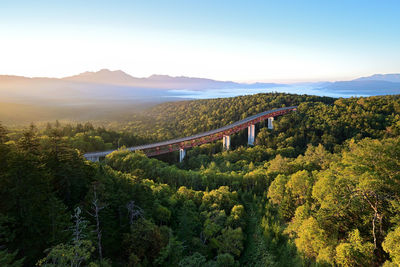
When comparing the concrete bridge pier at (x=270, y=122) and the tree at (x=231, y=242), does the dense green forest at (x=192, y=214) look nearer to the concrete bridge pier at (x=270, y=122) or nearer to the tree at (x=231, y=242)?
the tree at (x=231, y=242)

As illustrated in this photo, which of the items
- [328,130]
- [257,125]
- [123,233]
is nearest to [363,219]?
[123,233]

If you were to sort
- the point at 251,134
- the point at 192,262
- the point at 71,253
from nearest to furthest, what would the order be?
the point at 71,253 < the point at 192,262 < the point at 251,134

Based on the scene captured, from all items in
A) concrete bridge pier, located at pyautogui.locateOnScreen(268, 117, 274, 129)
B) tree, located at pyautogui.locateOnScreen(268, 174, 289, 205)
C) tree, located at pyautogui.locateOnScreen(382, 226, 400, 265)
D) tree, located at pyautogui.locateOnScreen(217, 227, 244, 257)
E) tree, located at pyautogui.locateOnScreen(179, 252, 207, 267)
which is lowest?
tree, located at pyautogui.locateOnScreen(217, 227, 244, 257)

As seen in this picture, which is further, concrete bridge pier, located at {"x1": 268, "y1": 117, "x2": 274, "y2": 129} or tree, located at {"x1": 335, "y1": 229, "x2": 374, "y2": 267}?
concrete bridge pier, located at {"x1": 268, "y1": 117, "x2": 274, "y2": 129}

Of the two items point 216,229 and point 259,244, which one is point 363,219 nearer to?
point 259,244

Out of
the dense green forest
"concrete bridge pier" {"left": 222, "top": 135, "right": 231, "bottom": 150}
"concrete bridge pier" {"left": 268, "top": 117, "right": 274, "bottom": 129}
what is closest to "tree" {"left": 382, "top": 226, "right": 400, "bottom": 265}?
the dense green forest

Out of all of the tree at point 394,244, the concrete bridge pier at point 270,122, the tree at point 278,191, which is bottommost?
the tree at point 278,191

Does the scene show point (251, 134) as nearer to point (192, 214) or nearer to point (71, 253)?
point (192, 214)

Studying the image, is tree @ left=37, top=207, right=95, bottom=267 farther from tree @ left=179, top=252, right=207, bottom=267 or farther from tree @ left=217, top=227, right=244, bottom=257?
tree @ left=217, top=227, right=244, bottom=257

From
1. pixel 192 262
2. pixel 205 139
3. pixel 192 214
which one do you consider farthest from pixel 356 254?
pixel 205 139

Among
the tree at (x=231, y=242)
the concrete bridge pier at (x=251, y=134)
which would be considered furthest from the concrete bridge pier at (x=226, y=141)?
the tree at (x=231, y=242)

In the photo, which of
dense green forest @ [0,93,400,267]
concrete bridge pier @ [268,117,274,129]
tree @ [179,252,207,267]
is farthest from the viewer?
concrete bridge pier @ [268,117,274,129]
